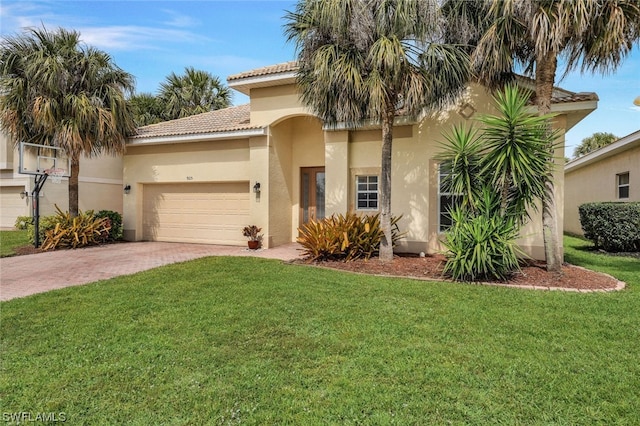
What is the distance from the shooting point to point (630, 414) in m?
3.17

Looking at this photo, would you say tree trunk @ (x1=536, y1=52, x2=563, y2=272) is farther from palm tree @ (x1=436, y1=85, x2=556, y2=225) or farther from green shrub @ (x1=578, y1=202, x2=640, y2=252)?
green shrub @ (x1=578, y1=202, x2=640, y2=252)

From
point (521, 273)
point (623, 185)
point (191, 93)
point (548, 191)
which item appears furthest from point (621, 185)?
point (191, 93)

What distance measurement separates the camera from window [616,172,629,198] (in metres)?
15.8

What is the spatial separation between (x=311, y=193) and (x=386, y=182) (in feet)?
17.4

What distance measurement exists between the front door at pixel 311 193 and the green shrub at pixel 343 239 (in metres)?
3.85

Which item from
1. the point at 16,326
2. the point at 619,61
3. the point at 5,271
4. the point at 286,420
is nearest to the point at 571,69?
the point at 619,61

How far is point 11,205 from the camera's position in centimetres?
2042

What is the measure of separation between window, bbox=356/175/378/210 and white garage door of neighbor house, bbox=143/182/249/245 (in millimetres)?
4557

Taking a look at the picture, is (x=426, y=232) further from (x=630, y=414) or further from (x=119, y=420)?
(x=119, y=420)

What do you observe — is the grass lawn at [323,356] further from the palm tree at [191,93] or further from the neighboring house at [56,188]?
the palm tree at [191,93]

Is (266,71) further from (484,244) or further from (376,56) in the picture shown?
(484,244)

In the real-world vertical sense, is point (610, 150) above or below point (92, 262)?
above

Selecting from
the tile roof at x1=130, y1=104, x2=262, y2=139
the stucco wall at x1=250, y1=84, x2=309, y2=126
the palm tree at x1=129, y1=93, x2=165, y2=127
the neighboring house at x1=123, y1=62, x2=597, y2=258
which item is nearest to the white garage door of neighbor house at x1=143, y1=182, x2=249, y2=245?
the neighboring house at x1=123, y1=62, x2=597, y2=258

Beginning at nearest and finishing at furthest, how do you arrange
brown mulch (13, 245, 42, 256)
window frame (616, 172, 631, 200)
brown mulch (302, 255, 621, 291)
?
1. brown mulch (302, 255, 621, 291)
2. brown mulch (13, 245, 42, 256)
3. window frame (616, 172, 631, 200)
